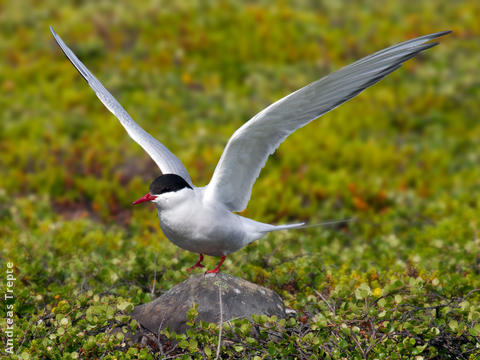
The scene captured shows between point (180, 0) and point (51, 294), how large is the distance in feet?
26.3

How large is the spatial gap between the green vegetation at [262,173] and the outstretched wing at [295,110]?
105cm

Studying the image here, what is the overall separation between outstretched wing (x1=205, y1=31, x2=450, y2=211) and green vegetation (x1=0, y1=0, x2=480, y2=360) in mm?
1048

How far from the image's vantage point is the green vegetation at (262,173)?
4.02 m

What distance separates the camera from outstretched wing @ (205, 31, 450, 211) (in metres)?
3.83

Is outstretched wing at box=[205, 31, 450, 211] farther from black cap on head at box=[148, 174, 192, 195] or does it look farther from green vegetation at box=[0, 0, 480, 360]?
green vegetation at box=[0, 0, 480, 360]

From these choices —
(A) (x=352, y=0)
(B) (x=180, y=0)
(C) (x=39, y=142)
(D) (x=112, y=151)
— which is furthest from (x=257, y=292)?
(A) (x=352, y=0)

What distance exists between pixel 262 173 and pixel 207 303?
4378mm

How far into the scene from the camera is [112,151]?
847cm

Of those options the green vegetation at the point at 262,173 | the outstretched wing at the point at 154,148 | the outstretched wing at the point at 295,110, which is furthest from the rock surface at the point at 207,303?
the outstretched wing at the point at 154,148

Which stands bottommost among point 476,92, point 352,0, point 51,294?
point 476,92

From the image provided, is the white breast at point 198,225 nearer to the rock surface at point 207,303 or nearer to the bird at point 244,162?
the bird at point 244,162

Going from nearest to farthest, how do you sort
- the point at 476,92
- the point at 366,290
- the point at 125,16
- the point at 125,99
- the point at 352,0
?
the point at 366,290 < the point at 125,99 < the point at 476,92 < the point at 125,16 < the point at 352,0

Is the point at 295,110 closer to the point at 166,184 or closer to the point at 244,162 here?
the point at 244,162

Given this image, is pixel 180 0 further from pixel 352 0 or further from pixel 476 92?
pixel 476 92
